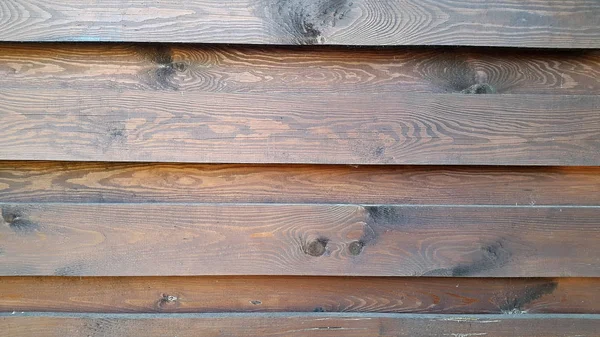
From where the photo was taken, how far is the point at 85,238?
1.21 meters

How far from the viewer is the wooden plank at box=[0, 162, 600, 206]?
48.3 inches

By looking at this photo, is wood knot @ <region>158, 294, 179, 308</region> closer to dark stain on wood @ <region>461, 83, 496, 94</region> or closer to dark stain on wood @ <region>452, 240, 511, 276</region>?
dark stain on wood @ <region>452, 240, 511, 276</region>

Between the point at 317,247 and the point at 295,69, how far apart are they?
20.4 inches

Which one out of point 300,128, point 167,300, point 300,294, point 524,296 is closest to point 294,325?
point 300,294

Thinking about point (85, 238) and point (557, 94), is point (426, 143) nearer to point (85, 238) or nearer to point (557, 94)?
point (557, 94)

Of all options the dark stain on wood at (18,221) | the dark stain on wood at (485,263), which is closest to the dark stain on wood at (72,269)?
the dark stain on wood at (18,221)

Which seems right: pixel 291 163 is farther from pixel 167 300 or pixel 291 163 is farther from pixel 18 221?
pixel 18 221

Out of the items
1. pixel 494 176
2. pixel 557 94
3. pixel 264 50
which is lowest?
pixel 494 176

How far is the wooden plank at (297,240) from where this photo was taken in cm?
121

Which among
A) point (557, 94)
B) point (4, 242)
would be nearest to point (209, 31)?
point (4, 242)

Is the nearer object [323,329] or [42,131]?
[42,131]

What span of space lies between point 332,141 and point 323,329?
58cm

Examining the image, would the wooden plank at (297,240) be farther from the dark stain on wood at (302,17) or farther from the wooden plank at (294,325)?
the dark stain on wood at (302,17)

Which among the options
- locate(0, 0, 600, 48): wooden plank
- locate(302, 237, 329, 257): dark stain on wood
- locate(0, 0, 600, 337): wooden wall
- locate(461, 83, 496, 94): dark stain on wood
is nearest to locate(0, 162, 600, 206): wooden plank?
locate(0, 0, 600, 337): wooden wall
